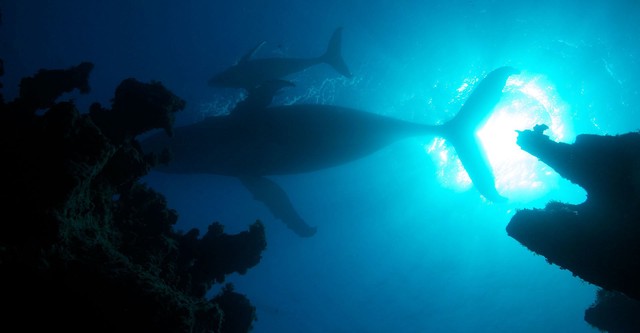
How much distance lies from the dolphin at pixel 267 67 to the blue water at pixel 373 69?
39 centimetres

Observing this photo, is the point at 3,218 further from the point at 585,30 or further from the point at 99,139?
the point at 585,30

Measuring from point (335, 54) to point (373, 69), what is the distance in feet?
7.62

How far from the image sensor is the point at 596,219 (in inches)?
191

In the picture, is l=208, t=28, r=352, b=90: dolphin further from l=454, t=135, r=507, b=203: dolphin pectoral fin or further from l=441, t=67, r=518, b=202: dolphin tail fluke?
l=454, t=135, r=507, b=203: dolphin pectoral fin

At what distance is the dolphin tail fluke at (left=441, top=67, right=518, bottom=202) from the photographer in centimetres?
1243

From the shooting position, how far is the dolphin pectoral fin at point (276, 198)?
13109 mm

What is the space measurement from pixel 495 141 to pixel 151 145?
16.1m

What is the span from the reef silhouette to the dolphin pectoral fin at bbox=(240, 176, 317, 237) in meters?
8.58

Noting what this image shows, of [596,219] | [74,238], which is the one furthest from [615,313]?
[74,238]

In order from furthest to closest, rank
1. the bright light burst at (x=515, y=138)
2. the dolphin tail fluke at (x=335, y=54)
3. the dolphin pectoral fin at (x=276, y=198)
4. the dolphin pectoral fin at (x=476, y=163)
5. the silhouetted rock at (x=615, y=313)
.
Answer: the bright light burst at (x=515, y=138) < the dolphin pectoral fin at (x=276, y=198) < the dolphin tail fluke at (x=335, y=54) < the dolphin pectoral fin at (x=476, y=163) < the silhouetted rock at (x=615, y=313)

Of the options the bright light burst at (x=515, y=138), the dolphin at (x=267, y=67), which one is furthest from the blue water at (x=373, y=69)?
the dolphin at (x=267, y=67)

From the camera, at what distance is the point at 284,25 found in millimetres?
12445

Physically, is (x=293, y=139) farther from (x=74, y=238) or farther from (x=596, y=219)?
(x=74, y=238)

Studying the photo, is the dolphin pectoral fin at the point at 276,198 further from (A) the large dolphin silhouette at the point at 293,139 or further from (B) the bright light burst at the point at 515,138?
(B) the bright light burst at the point at 515,138
